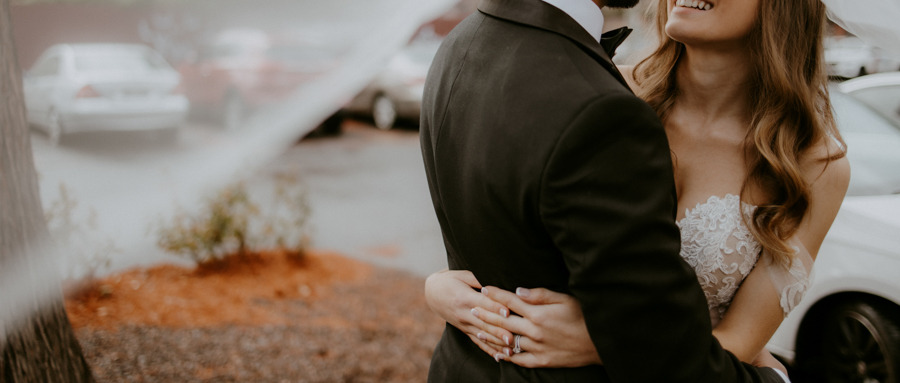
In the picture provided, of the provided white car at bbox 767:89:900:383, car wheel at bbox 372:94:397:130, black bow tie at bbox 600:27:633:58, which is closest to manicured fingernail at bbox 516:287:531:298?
black bow tie at bbox 600:27:633:58

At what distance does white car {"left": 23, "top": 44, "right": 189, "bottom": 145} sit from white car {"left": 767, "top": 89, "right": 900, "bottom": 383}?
5.63 m

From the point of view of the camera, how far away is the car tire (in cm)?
285

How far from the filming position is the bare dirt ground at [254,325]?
314 centimetres

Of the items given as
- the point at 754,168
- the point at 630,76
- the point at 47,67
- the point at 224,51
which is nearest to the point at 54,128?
the point at 47,67

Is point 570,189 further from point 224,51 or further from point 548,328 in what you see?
point 224,51

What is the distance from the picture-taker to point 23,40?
494cm

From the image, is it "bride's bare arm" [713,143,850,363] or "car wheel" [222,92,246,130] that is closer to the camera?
"bride's bare arm" [713,143,850,363]

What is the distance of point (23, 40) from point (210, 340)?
338cm

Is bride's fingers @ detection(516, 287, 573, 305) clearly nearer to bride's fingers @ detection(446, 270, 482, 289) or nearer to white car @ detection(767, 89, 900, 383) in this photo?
bride's fingers @ detection(446, 270, 482, 289)

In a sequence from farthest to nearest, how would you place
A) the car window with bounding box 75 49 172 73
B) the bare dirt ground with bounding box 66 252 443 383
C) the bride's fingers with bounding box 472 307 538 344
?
the car window with bounding box 75 49 172 73 < the bare dirt ground with bounding box 66 252 443 383 < the bride's fingers with bounding box 472 307 538 344

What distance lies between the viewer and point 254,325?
3666mm

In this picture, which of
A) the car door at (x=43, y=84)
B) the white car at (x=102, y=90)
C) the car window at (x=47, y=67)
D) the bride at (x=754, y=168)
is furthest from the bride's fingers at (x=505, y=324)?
the car window at (x=47, y=67)

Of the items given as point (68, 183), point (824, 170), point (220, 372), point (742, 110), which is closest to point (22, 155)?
point (220, 372)

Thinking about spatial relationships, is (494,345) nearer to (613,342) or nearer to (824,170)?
(613,342)
